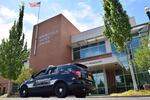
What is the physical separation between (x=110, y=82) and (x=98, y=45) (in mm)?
Answer: 6666

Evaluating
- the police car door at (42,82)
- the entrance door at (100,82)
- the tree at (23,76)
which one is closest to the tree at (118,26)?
the entrance door at (100,82)

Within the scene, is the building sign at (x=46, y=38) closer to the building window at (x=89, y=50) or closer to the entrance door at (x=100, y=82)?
the building window at (x=89, y=50)

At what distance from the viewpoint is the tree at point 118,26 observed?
884 inches

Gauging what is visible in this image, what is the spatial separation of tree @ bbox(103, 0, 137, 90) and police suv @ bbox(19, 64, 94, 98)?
14.1m

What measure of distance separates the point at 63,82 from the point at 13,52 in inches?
842

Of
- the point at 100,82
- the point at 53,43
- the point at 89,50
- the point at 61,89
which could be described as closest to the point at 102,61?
the point at 100,82

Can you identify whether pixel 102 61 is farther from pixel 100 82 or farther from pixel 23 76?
pixel 23 76

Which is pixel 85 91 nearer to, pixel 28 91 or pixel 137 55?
pixel 28 91

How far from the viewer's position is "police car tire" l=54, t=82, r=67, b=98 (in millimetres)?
8882

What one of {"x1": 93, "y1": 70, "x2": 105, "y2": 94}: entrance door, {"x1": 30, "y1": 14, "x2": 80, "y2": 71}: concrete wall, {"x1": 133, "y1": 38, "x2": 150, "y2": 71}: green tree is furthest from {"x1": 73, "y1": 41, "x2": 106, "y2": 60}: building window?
{"x1": 133, "y1": 38, "x2": 150, "y2": 71}: green tree

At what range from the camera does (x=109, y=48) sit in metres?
30.3

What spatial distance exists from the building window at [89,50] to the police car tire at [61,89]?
22.4 metres

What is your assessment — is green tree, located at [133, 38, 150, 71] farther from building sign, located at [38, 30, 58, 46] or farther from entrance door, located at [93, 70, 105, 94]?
building sign, located at [38, 30, 58, 46]

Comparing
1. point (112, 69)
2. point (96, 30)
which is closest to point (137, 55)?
point (112, 69)
